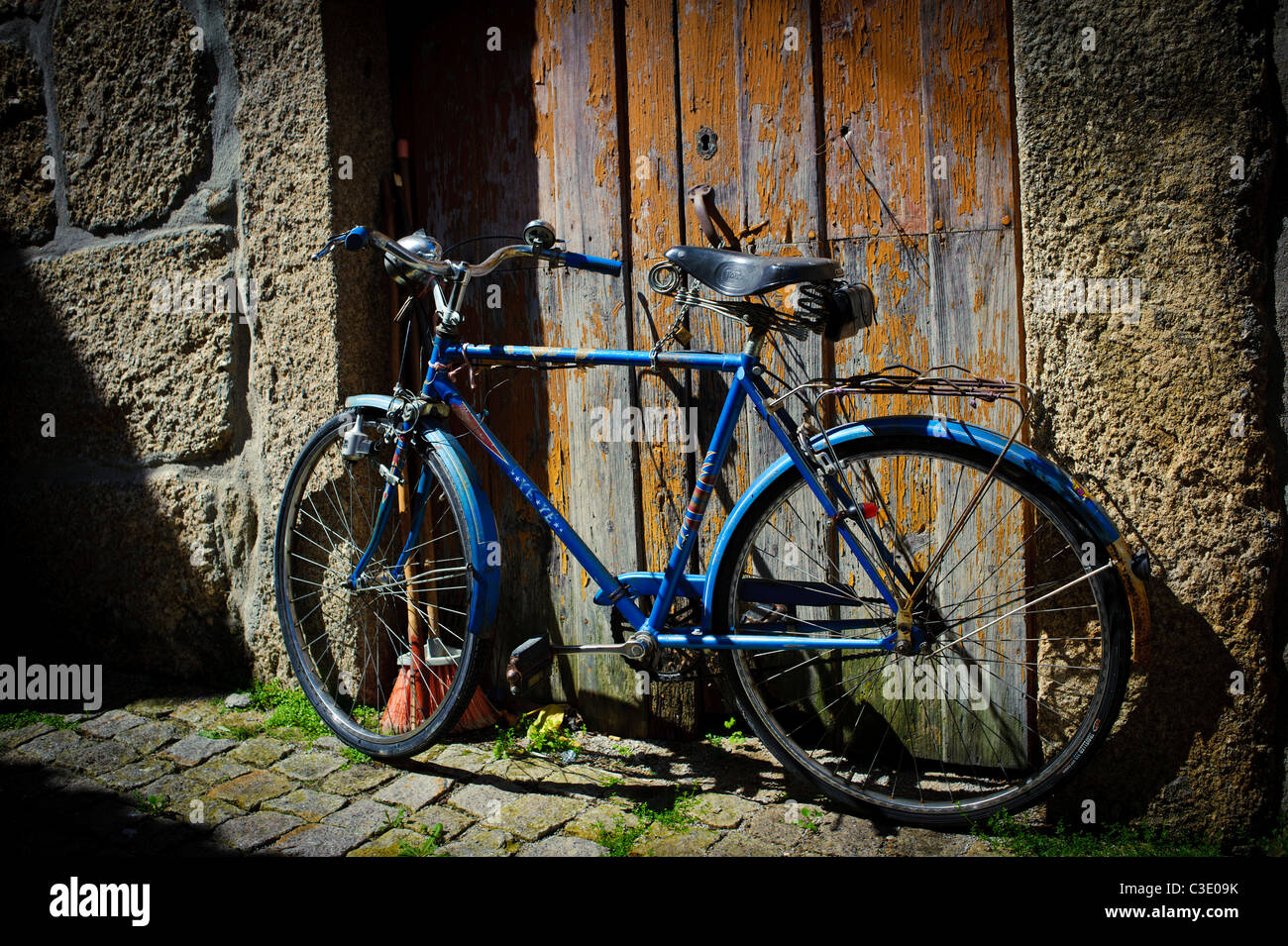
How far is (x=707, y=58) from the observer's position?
100 inches

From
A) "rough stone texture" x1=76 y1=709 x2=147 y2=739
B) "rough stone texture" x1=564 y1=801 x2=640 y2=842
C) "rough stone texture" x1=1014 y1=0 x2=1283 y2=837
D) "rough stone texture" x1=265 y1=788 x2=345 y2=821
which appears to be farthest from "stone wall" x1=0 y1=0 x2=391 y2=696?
"rough stone texture" x1=1014 y1=0 x2=1283 y2=837

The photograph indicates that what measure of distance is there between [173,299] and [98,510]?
0.87 m

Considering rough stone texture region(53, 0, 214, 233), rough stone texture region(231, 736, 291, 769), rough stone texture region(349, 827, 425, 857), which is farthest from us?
rough stone texture region(53, 0, 214, 233)

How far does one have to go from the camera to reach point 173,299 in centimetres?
315

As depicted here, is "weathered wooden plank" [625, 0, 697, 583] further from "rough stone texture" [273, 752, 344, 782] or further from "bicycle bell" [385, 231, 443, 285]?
"rough stone texture" [273, 752, 344, 782]

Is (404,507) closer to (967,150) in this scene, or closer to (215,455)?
(215,455)

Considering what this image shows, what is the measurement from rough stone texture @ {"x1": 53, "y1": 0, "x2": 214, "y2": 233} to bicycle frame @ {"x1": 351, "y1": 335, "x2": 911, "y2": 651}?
1.39 meters

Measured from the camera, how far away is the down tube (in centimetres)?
239

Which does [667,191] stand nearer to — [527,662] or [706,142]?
[706,142]

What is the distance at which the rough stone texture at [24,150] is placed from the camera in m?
3.36

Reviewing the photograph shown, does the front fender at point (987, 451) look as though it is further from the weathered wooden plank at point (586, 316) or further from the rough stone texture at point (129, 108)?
Answer: the rough stone texture at point (129, 108)

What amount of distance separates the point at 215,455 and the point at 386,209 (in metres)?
1.08

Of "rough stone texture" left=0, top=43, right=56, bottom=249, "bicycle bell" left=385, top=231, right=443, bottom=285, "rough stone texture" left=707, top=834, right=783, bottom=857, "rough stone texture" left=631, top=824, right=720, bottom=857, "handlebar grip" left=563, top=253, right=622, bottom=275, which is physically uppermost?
"rough stone texture" left=0, top=43, right=56, bottom=249

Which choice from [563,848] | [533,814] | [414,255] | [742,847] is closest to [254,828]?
[533,814]
